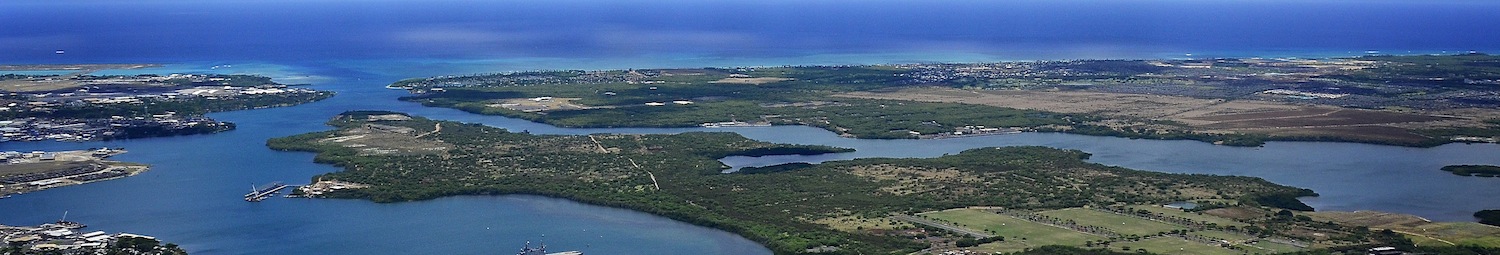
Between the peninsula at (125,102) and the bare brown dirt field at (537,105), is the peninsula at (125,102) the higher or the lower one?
the higher one

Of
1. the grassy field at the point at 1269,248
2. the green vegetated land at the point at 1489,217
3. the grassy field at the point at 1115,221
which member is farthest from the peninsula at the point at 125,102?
the green vegetated land at the point at 1489,217

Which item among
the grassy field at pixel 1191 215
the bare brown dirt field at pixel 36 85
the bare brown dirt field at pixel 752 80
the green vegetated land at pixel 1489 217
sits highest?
the bare brown dirt field at pixel 36 85

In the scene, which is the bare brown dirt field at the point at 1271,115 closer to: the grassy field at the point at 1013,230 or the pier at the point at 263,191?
the grassy field at the point at 1013,230

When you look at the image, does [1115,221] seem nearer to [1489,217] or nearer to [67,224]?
[1489,217]

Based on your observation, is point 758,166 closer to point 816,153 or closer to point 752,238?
point 816,153

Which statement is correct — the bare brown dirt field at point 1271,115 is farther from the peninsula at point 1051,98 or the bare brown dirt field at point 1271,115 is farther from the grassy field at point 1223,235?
the grassy field at point 1223,235

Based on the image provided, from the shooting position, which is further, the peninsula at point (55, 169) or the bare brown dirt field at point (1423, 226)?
the peninsula at point (55, 169)

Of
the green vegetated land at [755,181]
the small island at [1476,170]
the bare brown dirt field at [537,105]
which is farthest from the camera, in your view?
the bare brown dirt field at [537,105]

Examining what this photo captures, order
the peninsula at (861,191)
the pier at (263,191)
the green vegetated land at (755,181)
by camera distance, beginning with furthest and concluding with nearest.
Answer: the pier at (263,191)
the green vegetated land at (755,181)
the peninsula at (861,191)
